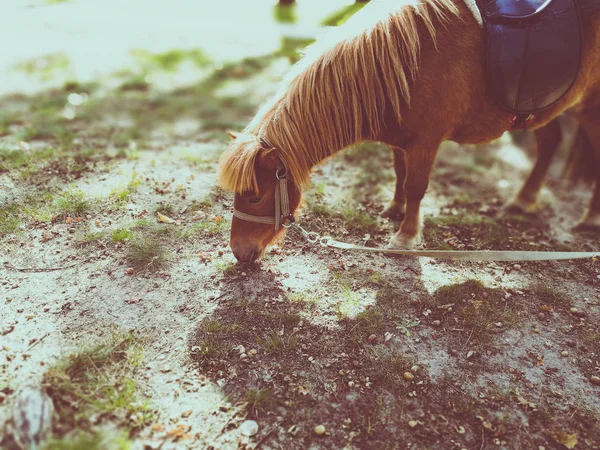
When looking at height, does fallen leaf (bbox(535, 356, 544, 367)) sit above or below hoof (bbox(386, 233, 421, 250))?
below

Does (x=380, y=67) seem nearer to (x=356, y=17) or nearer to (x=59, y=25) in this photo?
(x=356, y=17)

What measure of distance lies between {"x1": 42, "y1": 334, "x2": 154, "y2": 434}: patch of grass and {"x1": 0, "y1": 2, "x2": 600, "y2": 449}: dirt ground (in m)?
0.01

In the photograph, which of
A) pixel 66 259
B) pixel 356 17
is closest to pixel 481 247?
pixel 356 17

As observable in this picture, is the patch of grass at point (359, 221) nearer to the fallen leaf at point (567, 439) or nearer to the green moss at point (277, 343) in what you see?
the green moss at point (277, 343)

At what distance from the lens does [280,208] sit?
3.54 metres

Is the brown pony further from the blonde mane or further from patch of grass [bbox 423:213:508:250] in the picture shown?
patch of grass [bbox 423:213:508:250]

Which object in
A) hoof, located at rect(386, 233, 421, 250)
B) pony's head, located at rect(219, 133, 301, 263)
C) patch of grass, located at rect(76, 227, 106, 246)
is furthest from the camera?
A: hoof, located at rect(386, 233, 421, 250)

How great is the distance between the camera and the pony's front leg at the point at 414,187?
3.97 meters

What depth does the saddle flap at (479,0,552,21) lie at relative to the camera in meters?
3.63

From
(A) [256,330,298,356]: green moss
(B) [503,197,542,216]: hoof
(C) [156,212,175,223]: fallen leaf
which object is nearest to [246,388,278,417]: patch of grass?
(A) [256,330,298,356]: green moss

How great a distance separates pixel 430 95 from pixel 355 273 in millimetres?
1784

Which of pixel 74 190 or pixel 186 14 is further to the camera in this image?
pixel 186 14

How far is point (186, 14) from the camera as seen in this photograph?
1284cm

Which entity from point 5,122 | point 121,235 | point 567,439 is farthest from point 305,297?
point 5,122
